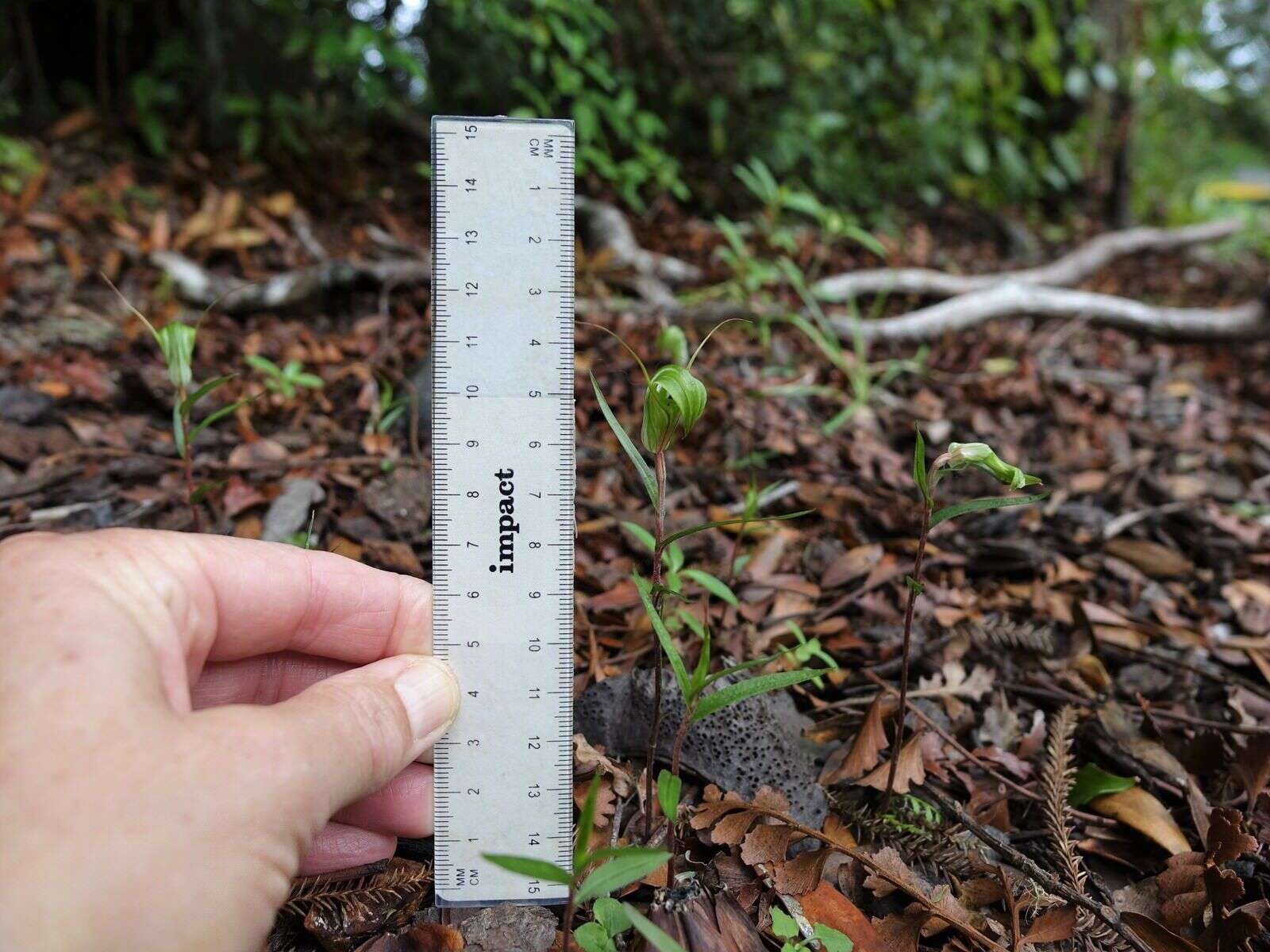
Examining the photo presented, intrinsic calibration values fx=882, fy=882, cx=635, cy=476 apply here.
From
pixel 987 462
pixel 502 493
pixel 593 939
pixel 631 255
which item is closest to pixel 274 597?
pixel 502 493

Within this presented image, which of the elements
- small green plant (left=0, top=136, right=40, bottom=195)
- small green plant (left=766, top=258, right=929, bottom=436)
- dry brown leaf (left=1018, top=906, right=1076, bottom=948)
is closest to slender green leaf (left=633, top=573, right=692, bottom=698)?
dry brown leaf (left=1018, top=906, right=1076, bottom=948)

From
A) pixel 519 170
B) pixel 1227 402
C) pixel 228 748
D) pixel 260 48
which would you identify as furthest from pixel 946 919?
pixel 260 48

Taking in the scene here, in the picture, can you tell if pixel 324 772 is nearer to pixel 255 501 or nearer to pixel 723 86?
pixel 255 501

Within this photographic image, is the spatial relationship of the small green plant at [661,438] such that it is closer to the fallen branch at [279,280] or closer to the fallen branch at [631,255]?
the fallen branch at [631,255]

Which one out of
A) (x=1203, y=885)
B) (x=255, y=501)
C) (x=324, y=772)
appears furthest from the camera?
(x=255, y=501)

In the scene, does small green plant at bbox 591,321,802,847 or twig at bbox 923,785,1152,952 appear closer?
small green plant at bbox 591,321,802,847

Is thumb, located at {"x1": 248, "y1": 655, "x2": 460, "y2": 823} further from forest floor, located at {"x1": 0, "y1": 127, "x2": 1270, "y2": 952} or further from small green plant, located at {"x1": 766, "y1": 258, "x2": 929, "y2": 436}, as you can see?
small green plant, located at {"x1": 766, "y1": 258, "x2": 929, "y2": 436}
